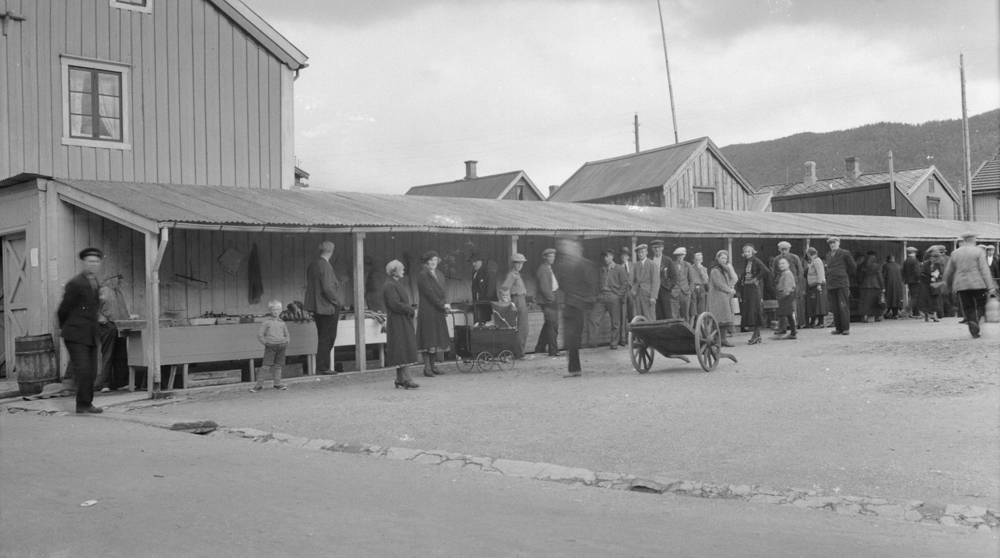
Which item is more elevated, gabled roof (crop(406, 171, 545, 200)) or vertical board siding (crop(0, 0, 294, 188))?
gabled roof (crop(406, 171, 545, 200))

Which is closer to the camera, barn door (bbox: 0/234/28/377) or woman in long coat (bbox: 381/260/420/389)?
woman in long coat (bbox: 381/260/420/389)

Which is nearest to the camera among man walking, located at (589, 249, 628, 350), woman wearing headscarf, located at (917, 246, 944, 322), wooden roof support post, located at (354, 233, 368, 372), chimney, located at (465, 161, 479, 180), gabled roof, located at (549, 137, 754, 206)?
wooden roof support post, located at (354, 233, 368, 372)

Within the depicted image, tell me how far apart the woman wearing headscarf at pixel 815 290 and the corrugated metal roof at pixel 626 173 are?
52.9ft

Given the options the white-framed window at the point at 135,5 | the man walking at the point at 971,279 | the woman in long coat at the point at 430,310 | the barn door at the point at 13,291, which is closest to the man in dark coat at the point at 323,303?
→ the woman in long coat at the point at 430,310

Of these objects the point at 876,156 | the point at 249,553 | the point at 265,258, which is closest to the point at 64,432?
the point at 249,553

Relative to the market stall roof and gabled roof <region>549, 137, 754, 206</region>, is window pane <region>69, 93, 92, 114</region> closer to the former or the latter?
the market stall roof

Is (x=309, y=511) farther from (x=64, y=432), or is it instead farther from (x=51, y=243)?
(x=51, y=243)

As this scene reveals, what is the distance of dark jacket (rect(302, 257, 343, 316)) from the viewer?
14891mm

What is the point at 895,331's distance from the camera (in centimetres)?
1933

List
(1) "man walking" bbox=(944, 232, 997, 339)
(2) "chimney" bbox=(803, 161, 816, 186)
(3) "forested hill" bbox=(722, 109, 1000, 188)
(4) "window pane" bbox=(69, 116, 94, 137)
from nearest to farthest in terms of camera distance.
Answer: (1) "man walking" bbox=(944, 232, 997, 339)
(4) "window pane" bbox=(69, 116, 94, 137)
(2) "chimney" bbox=(803, 161, 816, 186)
(3) "forested hill" bbox=(722, 109, 1000, 188)

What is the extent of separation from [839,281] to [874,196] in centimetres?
3499

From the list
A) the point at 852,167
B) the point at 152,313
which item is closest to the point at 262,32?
the point at 152,313

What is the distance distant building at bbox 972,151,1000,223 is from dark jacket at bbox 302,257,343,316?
45471mm

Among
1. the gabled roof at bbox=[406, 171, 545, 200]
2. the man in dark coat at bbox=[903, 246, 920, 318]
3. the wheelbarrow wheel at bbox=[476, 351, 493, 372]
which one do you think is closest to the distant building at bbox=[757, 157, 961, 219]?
the gabled roof at bbox=[406, 171, 545, 200]
